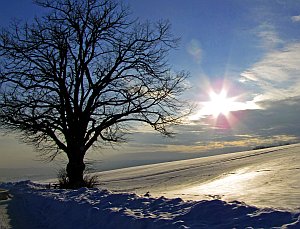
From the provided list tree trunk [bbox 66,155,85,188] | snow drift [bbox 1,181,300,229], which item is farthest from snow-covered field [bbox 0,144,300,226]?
tree trunk [bbox 66,155,85,188]

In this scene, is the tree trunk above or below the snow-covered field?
above

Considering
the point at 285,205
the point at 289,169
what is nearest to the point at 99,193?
the point at 289,169

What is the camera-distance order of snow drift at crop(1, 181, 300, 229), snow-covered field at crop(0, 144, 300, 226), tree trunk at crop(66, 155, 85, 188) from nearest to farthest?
1. snow drift at crop(1, 181, 300, 229)
2. snow-covered field at crop(0, 144, 300, 226)
3. tree trunk at crop(66, 155, 85, 188)

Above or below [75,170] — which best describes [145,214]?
below

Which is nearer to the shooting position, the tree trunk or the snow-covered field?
the snow-covered field

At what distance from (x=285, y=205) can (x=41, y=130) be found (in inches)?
557

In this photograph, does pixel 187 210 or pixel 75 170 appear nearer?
pixel 187 210

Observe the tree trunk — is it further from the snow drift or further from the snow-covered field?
the snow drift

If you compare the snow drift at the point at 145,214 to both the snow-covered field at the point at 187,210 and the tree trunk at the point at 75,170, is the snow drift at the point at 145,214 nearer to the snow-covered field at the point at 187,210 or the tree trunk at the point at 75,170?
the snow-covered field at the point at 187,210

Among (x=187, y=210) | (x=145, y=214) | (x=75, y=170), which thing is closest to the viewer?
(x=187, y=210)

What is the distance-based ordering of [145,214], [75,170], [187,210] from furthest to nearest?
[75,170] → [145,214] → [187,210]

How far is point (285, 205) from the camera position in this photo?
269 inches

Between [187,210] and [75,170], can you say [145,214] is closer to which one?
[187,210]

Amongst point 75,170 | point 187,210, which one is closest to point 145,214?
point 187,210
